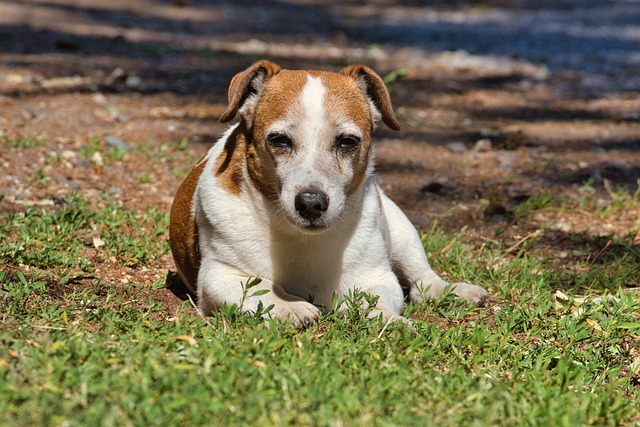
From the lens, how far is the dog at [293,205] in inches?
167

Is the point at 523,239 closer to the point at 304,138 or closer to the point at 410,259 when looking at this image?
the point at 410,259

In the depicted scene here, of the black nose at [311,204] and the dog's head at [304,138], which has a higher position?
the dog's head at [304,138]

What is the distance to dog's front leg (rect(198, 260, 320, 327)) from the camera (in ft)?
13.6

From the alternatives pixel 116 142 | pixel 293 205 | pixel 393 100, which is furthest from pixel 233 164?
pixel 393 100

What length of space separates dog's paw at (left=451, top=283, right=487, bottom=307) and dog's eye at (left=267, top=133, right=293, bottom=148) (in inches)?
51.5

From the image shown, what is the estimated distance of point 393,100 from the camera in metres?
9.71

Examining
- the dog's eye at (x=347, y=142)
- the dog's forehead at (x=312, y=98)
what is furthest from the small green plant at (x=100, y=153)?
the dog's eye at (x=347, y=142)

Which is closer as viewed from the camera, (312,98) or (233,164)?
(312,98)

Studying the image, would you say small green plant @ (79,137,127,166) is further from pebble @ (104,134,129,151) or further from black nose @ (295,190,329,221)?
black nose @ (295,190,329,221)

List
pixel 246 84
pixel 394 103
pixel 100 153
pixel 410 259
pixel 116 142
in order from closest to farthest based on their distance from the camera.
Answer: pixel 246 84
pixel 410 259
pixel 100 153
pixel 116 142
pixel 394 103

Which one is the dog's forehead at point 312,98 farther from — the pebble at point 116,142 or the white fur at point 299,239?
the pebble at point 116,142

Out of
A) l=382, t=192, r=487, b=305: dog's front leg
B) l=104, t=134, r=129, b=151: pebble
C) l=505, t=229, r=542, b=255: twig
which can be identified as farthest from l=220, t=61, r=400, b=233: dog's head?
l=104, t=134, r=129, b=151: pebble

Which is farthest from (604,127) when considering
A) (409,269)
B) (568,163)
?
(409,269)

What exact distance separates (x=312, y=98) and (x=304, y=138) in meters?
0.23
